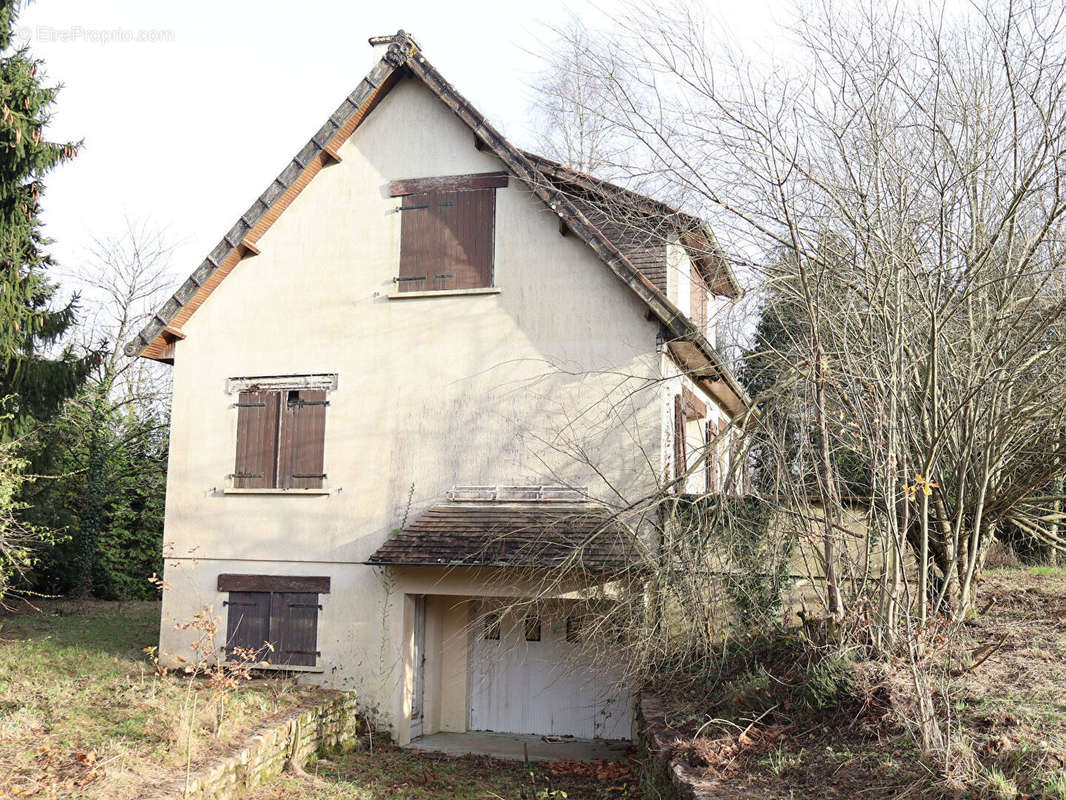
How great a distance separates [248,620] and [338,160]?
6.94m

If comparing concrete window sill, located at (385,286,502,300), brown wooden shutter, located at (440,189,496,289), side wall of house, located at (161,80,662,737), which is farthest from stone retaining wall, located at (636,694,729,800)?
brown wooden shutter, located at (440,189,496,289)

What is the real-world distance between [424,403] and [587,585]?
142 inches

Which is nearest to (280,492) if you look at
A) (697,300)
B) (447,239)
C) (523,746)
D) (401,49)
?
(447,239)

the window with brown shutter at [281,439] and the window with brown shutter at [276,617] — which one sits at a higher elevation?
the window with brown shutter at [281,439]

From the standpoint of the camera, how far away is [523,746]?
503 inches

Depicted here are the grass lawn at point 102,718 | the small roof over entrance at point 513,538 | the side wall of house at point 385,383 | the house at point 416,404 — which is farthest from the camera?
the side wall of house at point 385,383

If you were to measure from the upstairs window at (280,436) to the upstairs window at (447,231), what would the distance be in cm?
225

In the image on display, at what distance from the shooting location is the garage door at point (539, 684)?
42.9 ft

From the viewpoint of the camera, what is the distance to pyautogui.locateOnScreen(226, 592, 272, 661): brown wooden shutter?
13320mm

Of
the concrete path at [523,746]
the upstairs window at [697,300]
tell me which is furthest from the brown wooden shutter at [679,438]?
the concrete path at [523,746]

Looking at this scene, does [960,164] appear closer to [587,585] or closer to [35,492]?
[587,585]

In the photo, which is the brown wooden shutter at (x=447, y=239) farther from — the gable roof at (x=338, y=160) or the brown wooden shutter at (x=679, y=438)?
the brown wooden shutter at (x=679, y=438)

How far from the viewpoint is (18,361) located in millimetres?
16453

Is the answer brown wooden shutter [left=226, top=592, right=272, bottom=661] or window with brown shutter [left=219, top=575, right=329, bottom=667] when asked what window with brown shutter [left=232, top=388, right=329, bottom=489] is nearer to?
window with brown shutter [left=219, top=575, right=329, bottom=667]
